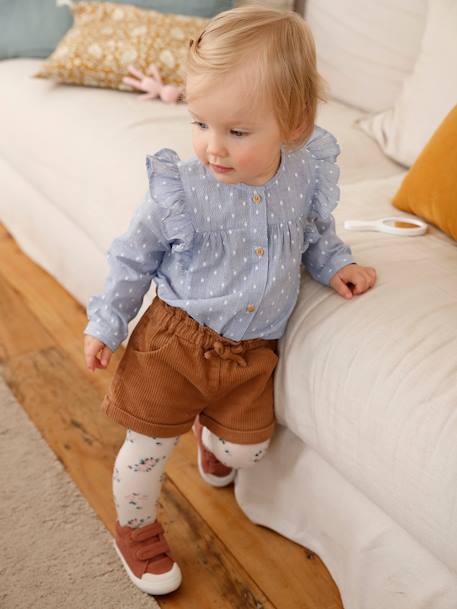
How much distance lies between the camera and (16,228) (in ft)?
7.37

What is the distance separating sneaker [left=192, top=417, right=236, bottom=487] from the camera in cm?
142

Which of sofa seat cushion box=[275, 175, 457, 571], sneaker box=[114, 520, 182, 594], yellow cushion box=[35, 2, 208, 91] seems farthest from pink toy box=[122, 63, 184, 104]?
sneaker box=[114, 520, 182, 594]

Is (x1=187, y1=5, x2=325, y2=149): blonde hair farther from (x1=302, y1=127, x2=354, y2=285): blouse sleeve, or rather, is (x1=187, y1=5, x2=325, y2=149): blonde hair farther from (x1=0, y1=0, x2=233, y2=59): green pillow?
(x1=0, y1=0, x2=233, y2=59): green pillow

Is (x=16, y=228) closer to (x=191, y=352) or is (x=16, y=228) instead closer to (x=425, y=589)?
(x=191, y=352)

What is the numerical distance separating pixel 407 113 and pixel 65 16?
1.09 meters

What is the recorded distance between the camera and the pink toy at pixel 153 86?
198 centimetres

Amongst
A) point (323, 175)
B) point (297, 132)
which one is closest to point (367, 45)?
point (323, 175)

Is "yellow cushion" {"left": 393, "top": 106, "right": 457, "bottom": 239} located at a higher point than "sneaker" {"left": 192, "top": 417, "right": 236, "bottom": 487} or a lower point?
higher

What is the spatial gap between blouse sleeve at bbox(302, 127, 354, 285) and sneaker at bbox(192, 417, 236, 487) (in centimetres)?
40

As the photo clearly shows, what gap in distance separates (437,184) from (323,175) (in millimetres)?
295

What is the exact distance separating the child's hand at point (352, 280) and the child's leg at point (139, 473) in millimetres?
349

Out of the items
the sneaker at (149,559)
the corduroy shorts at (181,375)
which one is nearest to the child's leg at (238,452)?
the corduroy shorts at (181,375)

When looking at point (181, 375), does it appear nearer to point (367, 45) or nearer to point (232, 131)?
point (232, 131)

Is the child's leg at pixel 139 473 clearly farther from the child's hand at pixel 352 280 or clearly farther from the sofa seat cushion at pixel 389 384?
the child's hand at pixel 352 280
